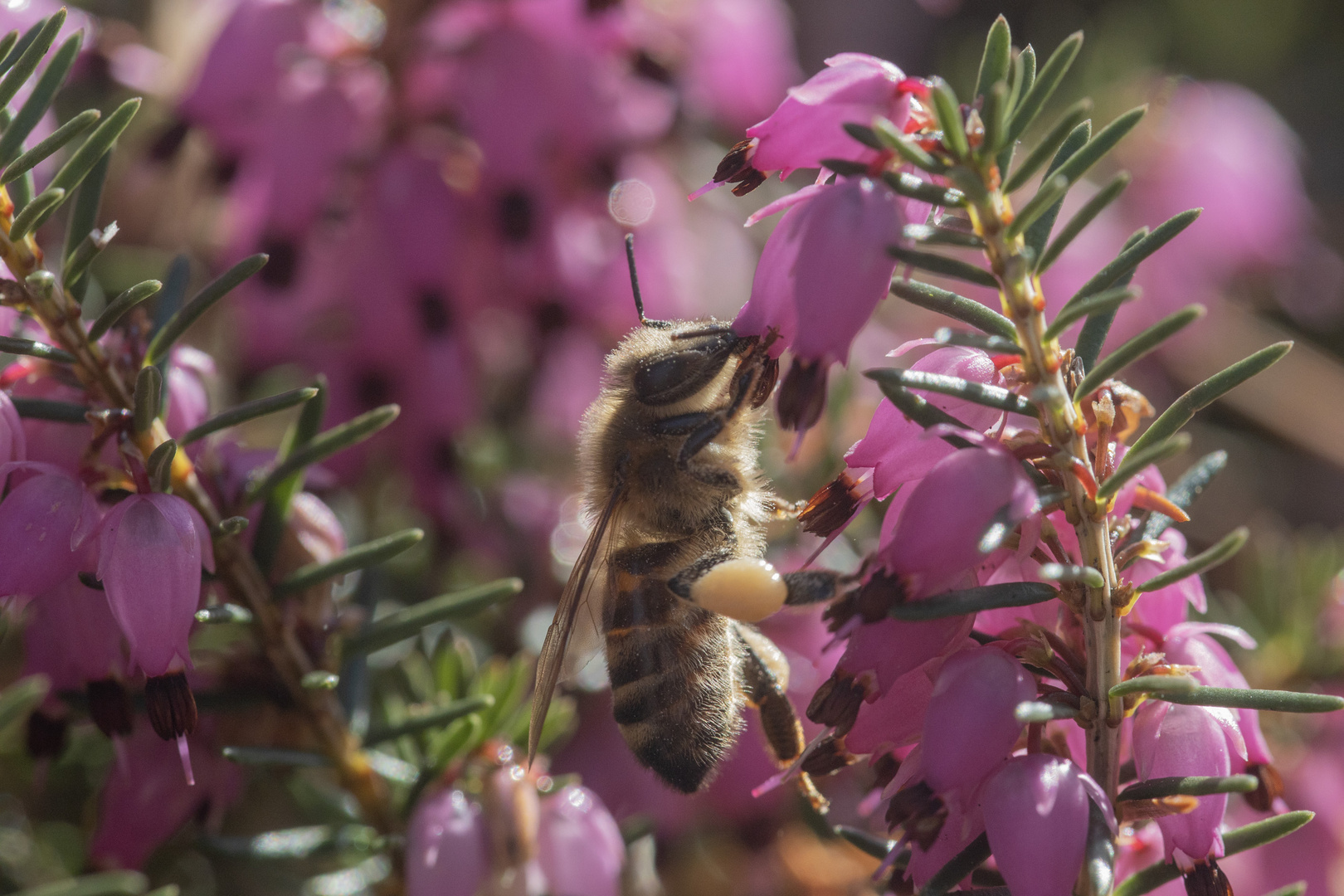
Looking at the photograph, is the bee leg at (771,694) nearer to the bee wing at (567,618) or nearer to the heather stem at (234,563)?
the bee wing at (567,618)

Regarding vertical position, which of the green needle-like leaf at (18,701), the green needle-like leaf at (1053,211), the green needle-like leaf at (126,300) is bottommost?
the green needle-like leaf at (18,701)

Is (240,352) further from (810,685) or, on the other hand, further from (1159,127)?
(1159,127)

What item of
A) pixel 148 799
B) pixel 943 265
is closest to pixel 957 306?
pixel 943 265

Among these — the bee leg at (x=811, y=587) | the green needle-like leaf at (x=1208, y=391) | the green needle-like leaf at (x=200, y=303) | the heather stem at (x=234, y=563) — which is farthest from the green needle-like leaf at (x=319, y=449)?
the green needle-like leaf at (x=1208, y=391)

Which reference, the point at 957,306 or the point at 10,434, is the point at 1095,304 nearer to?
the point at 957,306

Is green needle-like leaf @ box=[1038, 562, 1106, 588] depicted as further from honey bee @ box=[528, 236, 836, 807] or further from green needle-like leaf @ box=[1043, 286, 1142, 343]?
honey bee @ box=[528, 236, 836, 807]
